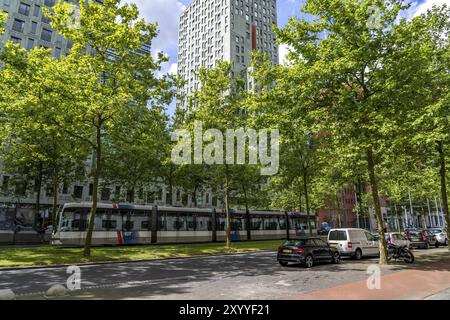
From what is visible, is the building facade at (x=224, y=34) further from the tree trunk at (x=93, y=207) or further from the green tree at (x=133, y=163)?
the tree trunk at (x=93, y=207)

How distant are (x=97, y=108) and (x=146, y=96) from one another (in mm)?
3297

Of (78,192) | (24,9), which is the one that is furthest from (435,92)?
(24,9)

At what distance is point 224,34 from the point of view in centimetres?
8531

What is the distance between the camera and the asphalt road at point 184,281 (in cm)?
872

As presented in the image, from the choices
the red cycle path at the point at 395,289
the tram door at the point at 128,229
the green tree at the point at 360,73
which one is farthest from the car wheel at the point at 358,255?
the tram door at the point at 128,229

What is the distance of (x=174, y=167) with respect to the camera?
3416cm

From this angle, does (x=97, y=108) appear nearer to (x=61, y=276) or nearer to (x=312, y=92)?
(x=61, y=276)

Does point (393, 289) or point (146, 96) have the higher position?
point (146, 96)

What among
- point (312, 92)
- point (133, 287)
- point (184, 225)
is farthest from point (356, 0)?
point (184, 225)

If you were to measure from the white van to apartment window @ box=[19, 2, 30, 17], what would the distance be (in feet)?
197

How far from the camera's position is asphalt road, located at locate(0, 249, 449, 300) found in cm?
872

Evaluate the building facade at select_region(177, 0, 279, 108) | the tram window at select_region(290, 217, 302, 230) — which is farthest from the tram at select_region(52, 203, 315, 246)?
the building facade at select_region(177, 0, 279, 108)

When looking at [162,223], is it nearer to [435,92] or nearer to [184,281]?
[184,281]

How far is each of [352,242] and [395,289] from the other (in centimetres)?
932
